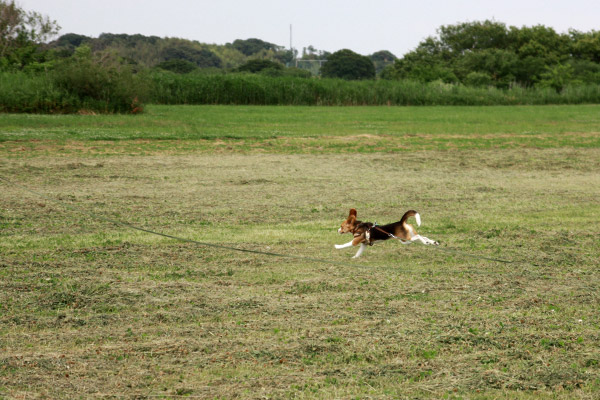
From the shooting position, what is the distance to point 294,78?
133 ft

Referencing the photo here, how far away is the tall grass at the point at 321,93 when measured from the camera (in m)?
37.5

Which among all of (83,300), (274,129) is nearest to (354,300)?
(83,300)

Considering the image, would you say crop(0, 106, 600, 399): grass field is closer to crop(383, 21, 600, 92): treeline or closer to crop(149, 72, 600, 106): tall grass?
crop(149, 72, 600, 106): tall grass

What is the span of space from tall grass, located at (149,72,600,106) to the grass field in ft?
79.1

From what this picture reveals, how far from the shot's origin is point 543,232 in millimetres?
8195

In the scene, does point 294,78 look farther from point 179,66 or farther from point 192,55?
point 192,55

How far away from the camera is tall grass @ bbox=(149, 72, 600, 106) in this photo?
37.5m

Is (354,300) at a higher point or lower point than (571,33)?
lower

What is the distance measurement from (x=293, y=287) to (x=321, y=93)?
115 ft

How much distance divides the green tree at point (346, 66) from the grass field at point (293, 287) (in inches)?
3151

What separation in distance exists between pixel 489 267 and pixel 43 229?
17.1 ft

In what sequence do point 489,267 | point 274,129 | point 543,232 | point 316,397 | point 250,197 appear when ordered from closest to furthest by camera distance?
point 316,397 → point 489,267 → point 543,232 → point 250,197 → point 274,129

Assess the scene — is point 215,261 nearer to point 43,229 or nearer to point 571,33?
point 43,229

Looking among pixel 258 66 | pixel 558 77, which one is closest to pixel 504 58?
pixel 558 77
